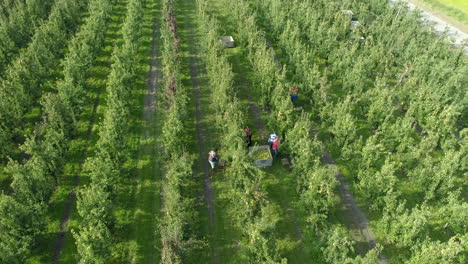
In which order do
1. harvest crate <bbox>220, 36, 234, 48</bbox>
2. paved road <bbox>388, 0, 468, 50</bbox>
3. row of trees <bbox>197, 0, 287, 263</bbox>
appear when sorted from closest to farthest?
row of trees <bbox>197, 0, 287, 263</bbox> → harvest crate <bbox>220, 36, 234, 48</bbox> → paved road <bbox>388, 0, 468, 50</bbox>

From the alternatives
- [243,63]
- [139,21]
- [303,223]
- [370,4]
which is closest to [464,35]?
[370,4]

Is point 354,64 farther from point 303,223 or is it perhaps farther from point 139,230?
point 139,230

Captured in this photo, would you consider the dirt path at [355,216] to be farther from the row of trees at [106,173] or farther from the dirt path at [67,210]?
the dirt path at [67,210]

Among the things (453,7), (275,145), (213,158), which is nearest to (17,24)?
(213,158)

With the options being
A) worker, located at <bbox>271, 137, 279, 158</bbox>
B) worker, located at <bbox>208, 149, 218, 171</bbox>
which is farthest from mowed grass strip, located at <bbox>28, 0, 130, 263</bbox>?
worker, located at <bbox>271, 137, 279, 158</bbox>

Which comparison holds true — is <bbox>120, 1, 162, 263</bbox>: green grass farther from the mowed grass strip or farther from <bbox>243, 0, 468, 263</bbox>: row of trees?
<bbox>243, 0, 468, 263</bbox>: row of trees
